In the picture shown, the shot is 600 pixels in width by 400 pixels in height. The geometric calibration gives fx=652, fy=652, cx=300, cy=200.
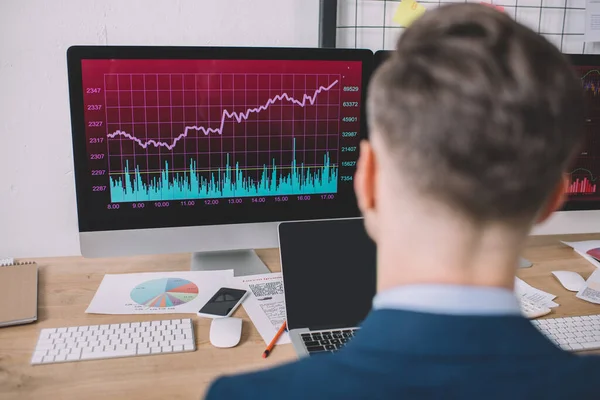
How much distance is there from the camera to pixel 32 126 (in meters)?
1.60

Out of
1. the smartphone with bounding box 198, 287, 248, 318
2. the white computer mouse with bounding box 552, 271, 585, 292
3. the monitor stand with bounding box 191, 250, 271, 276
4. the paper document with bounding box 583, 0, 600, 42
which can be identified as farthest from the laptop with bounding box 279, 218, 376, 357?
the paper document with bounding box 583, 0, 600, 42

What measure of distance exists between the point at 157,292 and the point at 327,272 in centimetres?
37

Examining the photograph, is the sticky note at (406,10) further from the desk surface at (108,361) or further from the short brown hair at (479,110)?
the short brown hair at (479,110)

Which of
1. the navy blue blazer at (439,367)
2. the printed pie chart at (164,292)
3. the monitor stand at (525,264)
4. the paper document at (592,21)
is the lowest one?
the printed pie chart at (164,292)

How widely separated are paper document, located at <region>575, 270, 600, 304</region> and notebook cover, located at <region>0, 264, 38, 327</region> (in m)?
1.12

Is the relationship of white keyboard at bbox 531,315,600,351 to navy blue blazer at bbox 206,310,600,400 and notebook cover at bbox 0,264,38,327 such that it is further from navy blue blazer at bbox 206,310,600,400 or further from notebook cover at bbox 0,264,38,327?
notebook cover at bbox 0,264,38,327

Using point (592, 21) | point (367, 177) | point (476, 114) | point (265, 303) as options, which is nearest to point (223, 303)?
point (265, 303)

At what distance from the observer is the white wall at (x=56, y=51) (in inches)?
61.1


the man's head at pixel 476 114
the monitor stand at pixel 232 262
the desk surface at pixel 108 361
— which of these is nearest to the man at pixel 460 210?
the man's head at pixel 476 114

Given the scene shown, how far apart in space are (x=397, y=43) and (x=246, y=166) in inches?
32.9

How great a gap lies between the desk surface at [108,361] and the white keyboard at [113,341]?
0.6 inches

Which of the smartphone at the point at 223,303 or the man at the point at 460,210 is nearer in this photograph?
the man at the point at 460,210

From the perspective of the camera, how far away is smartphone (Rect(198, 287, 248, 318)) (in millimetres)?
1266

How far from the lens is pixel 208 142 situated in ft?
4.49
